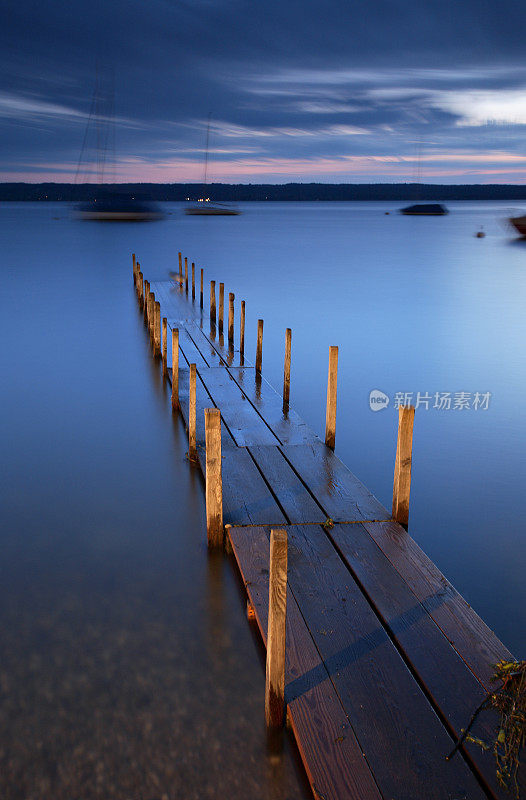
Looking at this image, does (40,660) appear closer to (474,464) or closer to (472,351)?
(474,464)

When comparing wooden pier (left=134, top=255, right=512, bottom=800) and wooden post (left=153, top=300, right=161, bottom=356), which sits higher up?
wooden post (left=153, top=300, right=161, bottom=356)

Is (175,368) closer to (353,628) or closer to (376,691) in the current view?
(353,628)

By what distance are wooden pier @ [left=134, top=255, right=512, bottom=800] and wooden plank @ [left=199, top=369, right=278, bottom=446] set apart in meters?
0.37

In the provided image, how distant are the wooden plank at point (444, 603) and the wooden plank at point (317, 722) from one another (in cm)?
90

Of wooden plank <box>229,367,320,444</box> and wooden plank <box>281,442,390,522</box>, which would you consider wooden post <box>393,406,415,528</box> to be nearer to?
wooden plank <box>281,442,390,522</box>

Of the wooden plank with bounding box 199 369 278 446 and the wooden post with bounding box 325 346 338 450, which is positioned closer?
the wooden post with bounding box 325 346 338 450

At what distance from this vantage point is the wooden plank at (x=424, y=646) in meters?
3.61

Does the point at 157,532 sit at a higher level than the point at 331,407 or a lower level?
lower

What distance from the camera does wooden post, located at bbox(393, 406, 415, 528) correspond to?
19.3 feet

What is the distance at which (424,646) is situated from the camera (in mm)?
4297

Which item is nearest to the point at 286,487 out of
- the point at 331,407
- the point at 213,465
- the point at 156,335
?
the point at 213,465

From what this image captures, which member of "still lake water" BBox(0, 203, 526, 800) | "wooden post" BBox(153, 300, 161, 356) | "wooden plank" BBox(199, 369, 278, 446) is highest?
"wooden post" BBox(153, 300, 161, 356)

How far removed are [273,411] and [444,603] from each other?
16.8ft

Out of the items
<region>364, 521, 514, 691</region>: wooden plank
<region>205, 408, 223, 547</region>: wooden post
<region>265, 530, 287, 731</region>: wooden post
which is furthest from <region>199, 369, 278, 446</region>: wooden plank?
<region>265, 530, 287, 731</region>: wooden post
